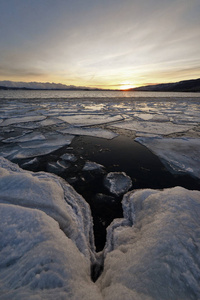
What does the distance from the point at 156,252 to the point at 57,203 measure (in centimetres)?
130

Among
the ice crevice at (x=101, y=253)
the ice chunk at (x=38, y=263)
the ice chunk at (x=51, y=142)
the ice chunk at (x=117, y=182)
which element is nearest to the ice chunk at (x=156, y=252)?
the ice crevice at (x=101, y=253)

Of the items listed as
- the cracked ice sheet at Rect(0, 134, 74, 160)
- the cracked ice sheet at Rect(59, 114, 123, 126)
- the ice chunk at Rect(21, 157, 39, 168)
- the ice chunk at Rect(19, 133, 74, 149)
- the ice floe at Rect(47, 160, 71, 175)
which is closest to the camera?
the ice floe at Rect(47, 160, 71, 175)

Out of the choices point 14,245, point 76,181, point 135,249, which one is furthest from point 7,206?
point 135,249

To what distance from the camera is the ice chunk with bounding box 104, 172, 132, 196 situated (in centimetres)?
252

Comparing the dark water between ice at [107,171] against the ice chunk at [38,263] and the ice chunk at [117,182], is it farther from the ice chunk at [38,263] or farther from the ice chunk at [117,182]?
the ice chunk at [38,263]

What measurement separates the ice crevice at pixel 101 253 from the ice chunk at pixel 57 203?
0.5 inches

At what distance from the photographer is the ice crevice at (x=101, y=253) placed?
981 mm

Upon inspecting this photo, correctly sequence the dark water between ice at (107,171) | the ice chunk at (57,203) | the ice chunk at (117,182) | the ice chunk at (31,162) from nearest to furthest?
the ice chunk at (57,203)
the dark water between ice at (107,171)
the ice chunk at (117,182)
the ice chunk at (31,162)

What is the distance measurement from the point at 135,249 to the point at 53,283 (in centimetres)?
75

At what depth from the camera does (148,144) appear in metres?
4.49

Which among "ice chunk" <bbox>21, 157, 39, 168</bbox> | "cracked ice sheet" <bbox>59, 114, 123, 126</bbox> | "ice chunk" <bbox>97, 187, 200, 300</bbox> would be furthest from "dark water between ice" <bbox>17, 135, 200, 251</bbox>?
"cracked ice sheet" <bbox>59, 114, 123, 126</bbox>

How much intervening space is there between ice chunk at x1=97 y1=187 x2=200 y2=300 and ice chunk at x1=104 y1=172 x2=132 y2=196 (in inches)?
25.1

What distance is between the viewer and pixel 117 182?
8.95ft

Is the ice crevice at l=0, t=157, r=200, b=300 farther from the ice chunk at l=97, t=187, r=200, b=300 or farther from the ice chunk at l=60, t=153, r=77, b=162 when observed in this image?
the ice chunk at l=60, t=153, r=77, b=162
